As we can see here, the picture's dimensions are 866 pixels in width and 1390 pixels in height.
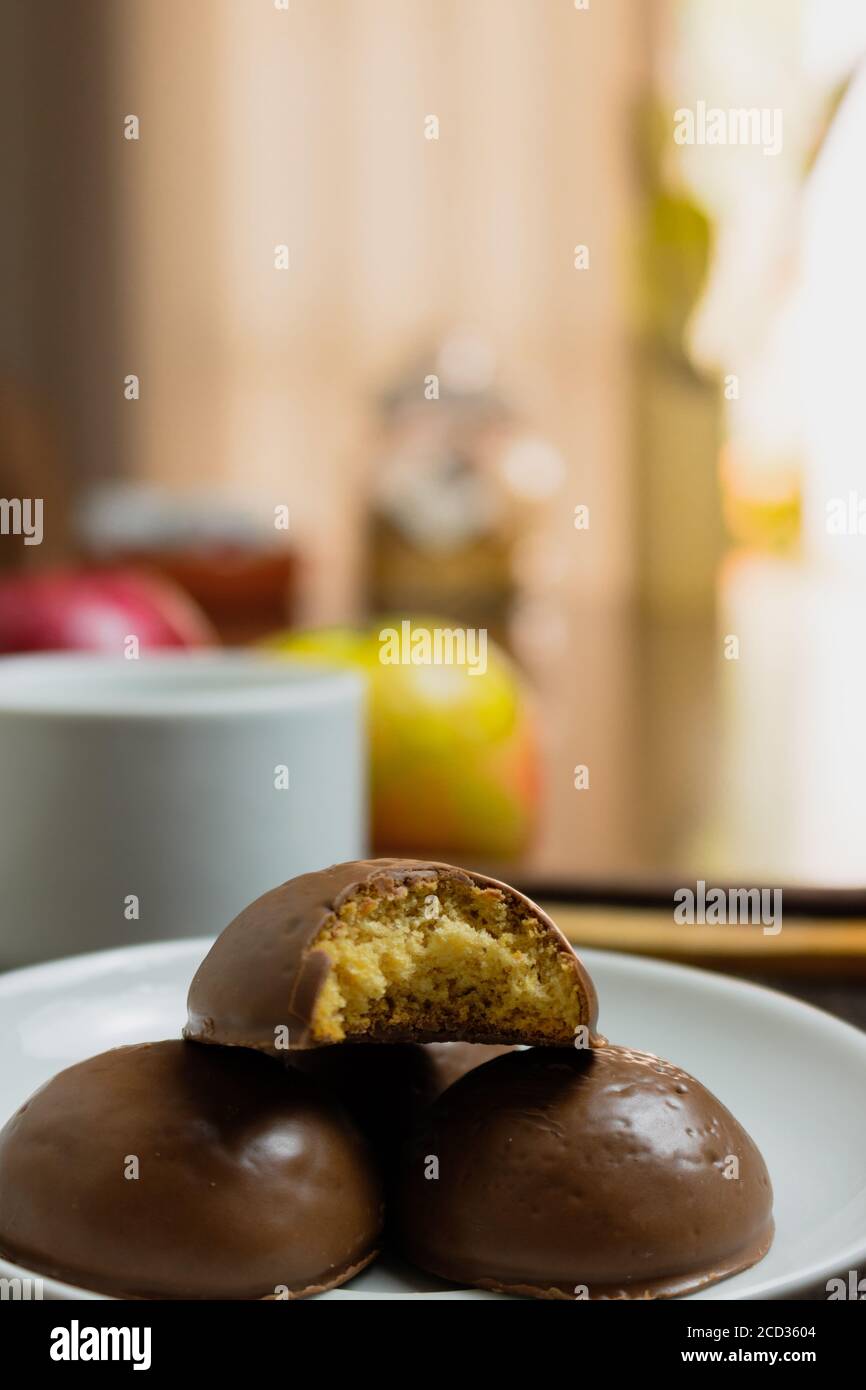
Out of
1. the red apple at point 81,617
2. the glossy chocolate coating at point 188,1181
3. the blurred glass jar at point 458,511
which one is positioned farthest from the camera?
the blurred glass jar at point 458,511

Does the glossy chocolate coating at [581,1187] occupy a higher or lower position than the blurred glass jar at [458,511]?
lower

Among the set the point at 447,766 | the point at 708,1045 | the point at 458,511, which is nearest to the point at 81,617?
the point at 447,766

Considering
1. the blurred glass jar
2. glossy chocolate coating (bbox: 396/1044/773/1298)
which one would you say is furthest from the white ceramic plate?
the blurred glass jar

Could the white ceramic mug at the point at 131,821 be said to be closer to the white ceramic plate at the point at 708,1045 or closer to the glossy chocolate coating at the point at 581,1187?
the white ceramic plate at the point at 708,1045

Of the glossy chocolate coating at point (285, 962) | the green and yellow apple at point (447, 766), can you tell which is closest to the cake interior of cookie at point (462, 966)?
the glossy chocolate coating at point (285, 962)

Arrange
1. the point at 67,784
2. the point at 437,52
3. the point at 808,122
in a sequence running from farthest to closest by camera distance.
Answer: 1. the point at 437,52
2. the point at 808,122
3. the point at 67,784

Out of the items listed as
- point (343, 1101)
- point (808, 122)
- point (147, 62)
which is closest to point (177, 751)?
point (343, 1101)

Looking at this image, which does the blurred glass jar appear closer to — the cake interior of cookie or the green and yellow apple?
the green and yellow apple

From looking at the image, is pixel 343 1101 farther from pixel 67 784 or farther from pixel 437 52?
pixel 437 52
